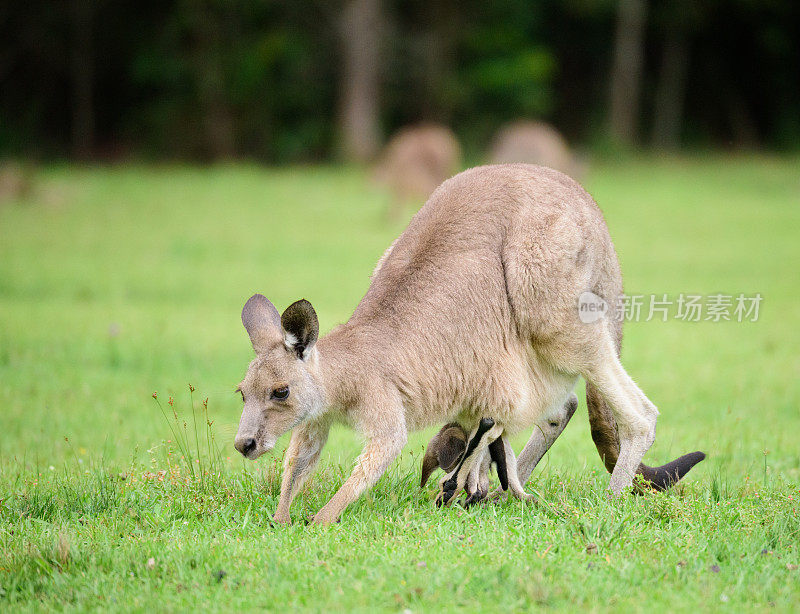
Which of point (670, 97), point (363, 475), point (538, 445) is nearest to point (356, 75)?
point (670, 97)

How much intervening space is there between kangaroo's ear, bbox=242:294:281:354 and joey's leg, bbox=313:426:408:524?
57cm

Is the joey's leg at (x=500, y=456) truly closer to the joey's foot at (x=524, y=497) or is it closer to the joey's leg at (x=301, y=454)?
the joey's foot at (x=524, y=497)

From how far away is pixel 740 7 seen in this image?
92.0 ft

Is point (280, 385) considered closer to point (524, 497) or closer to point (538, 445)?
point (524, 497)

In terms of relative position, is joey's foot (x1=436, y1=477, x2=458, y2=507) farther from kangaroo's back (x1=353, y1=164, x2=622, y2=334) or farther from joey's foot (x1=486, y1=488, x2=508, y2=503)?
kangaroo's back (x1=353, y1=164, x2=622, y2=334)

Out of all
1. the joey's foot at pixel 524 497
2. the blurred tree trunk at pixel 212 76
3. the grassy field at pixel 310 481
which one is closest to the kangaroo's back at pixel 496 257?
the joey's foot at pixel 524 497

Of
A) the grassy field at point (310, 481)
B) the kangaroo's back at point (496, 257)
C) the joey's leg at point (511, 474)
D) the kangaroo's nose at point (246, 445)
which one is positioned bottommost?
the grassy field at point (310, 481)

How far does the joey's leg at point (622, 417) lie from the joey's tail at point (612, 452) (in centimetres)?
7

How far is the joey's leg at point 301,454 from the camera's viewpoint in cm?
412

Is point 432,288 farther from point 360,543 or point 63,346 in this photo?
point 63,346

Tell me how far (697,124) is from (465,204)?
27801 millimetres

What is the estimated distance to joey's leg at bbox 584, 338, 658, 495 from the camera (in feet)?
14.1

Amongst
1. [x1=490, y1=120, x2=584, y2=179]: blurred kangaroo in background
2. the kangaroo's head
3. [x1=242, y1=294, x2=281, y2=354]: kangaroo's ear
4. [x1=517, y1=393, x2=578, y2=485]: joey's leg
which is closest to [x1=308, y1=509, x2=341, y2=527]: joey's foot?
the kangaroo's head

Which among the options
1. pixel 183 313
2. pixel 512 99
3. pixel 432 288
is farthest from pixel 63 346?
pixel 512 99
